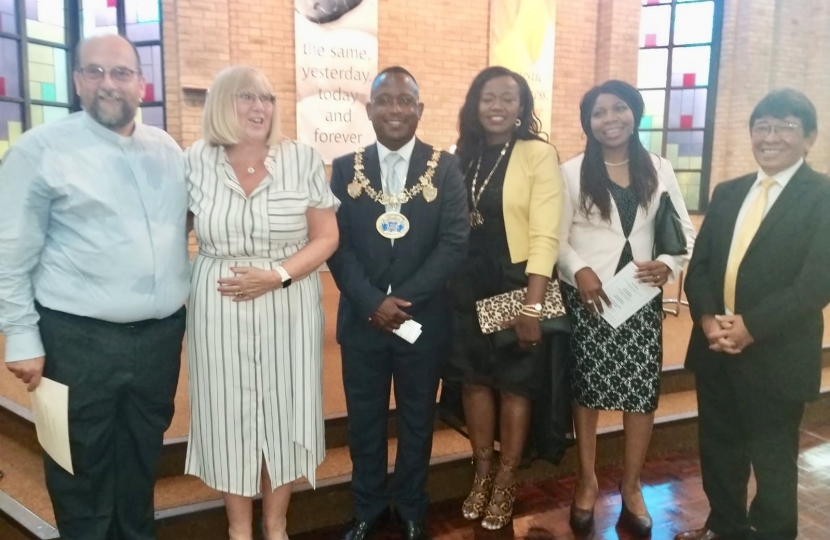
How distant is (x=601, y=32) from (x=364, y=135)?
337cm

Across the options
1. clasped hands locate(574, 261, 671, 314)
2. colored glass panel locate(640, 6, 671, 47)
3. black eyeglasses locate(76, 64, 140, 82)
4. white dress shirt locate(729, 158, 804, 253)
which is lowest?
clasped hands locate(574, 261, 671, 314)

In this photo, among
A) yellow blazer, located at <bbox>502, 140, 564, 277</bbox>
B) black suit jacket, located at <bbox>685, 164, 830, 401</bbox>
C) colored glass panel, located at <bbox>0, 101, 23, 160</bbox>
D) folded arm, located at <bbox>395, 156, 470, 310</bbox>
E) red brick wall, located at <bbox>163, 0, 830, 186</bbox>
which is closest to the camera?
black suit jacket, located at <bbox>685, 164, 830, 401</bbox>

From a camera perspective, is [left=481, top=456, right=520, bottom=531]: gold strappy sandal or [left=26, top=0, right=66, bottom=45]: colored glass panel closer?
[left=481, top=456, right=520, bottom=531]: gold strappy sandal

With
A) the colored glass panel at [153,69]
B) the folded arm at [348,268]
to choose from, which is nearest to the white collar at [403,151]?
the folded arm at [348,268]

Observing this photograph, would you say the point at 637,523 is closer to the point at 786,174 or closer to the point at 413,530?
the point at 413,530

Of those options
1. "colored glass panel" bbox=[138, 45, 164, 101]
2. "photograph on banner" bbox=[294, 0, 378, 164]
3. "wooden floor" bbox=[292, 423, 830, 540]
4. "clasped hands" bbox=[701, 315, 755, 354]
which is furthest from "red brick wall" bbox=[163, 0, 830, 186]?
"clasped hands" bbox=[701, 315, 755, 354]

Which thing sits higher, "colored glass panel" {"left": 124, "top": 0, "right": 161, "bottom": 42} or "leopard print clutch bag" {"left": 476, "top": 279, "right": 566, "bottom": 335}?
"colored glass panel" {"left": 124, "top": 0, "right": 161, "bottom": 42}

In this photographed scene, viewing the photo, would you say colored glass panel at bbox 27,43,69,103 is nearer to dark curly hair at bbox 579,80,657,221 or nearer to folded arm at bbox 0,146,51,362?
folded arm at bbox 0,146,51,362

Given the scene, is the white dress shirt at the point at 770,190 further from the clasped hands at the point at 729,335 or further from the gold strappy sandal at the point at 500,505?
the gold strappy sandal at the point at 500,505

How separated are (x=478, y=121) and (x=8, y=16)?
580cm

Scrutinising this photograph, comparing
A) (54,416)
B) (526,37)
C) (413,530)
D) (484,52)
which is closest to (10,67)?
(484,52)

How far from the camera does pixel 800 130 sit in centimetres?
212

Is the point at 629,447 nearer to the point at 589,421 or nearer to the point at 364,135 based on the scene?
the point at 589,421

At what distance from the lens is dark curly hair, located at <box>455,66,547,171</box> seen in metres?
2.37
